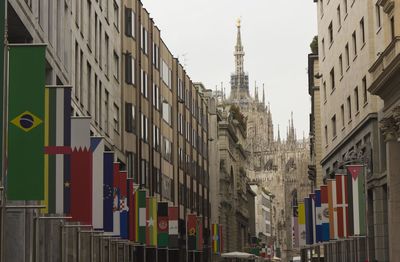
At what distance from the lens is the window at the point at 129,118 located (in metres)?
67.4

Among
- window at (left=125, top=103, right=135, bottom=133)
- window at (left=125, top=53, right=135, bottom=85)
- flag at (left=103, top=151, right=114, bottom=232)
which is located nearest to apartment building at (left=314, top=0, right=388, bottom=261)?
window at (left=125, top=103, right=135, bottom=133)

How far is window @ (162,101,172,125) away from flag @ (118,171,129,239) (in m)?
38.2

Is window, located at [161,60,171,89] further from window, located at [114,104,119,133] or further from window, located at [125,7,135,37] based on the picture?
window, located at [114,104,119,133]

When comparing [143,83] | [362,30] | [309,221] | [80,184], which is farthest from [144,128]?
[80,184]

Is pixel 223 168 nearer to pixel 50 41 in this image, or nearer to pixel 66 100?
pixel 50 41

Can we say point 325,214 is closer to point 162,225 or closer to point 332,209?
point 332,209

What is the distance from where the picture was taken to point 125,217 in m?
45.0

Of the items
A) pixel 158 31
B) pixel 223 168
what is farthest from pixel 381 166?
pixel 223 168

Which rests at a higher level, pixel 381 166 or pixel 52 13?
pixel 52 13

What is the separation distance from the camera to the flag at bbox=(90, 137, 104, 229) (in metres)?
33.2

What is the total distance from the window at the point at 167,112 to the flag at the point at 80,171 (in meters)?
53.6

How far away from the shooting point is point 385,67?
49969 mm

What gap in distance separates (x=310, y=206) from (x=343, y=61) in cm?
1089

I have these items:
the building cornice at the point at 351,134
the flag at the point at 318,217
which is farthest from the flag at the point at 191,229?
the flag at the point at 318,217
